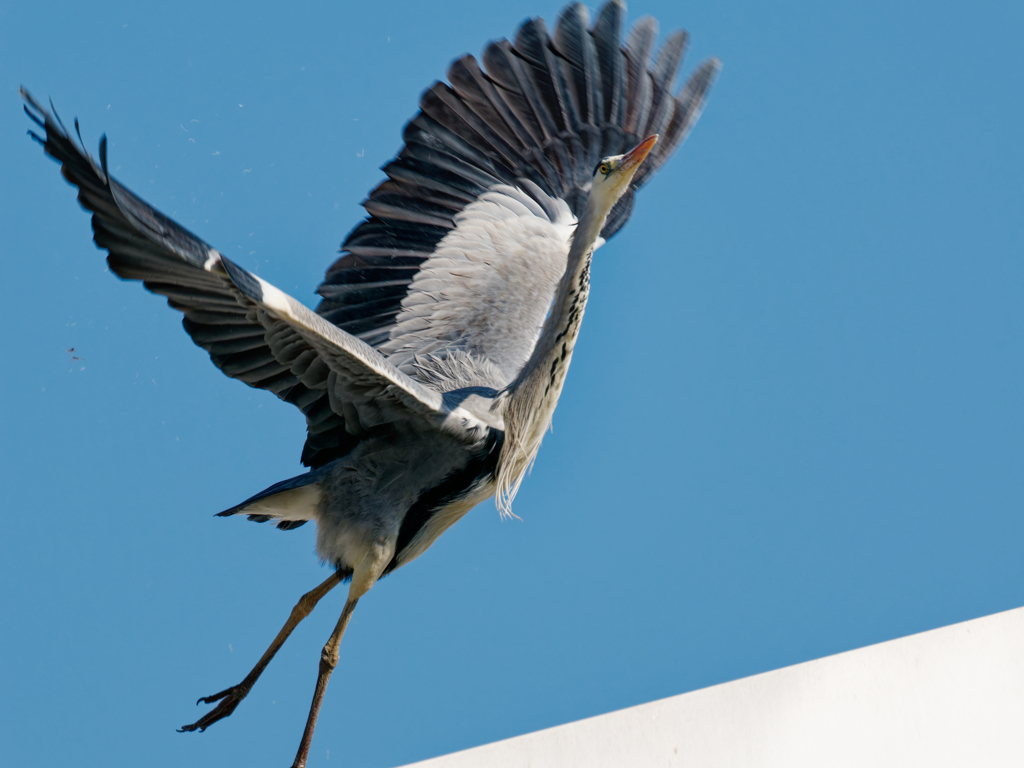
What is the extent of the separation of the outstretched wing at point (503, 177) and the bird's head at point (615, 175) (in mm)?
819

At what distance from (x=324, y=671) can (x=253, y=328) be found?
1080 millimetres

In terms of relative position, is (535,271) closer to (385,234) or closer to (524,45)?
(385,234)

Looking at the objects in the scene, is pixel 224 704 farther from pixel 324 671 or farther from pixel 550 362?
pixel 550 362

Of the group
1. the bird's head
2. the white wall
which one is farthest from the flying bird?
the white wall

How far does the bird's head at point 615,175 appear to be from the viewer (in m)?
3.12

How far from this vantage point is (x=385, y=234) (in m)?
4.03

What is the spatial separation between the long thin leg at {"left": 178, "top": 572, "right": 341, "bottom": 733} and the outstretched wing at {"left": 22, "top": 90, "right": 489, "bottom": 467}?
0.40m

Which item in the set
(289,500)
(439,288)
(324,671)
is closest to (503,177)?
(439,288)

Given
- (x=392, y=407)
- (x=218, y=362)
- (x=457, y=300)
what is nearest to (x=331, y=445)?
(x=392, y=407)

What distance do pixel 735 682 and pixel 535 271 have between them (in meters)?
1.66

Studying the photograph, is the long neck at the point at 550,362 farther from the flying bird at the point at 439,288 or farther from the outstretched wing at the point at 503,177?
the outstretched wing at the point at 503,177

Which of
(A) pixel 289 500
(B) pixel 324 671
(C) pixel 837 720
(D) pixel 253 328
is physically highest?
(D) pixel 253 328

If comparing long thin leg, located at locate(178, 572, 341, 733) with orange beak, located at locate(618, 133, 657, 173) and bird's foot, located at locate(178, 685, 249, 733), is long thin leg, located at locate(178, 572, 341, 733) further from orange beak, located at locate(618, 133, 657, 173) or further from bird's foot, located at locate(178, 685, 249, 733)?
orange beak, located at locate(618, 133, 657, 173)

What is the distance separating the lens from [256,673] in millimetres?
3459
